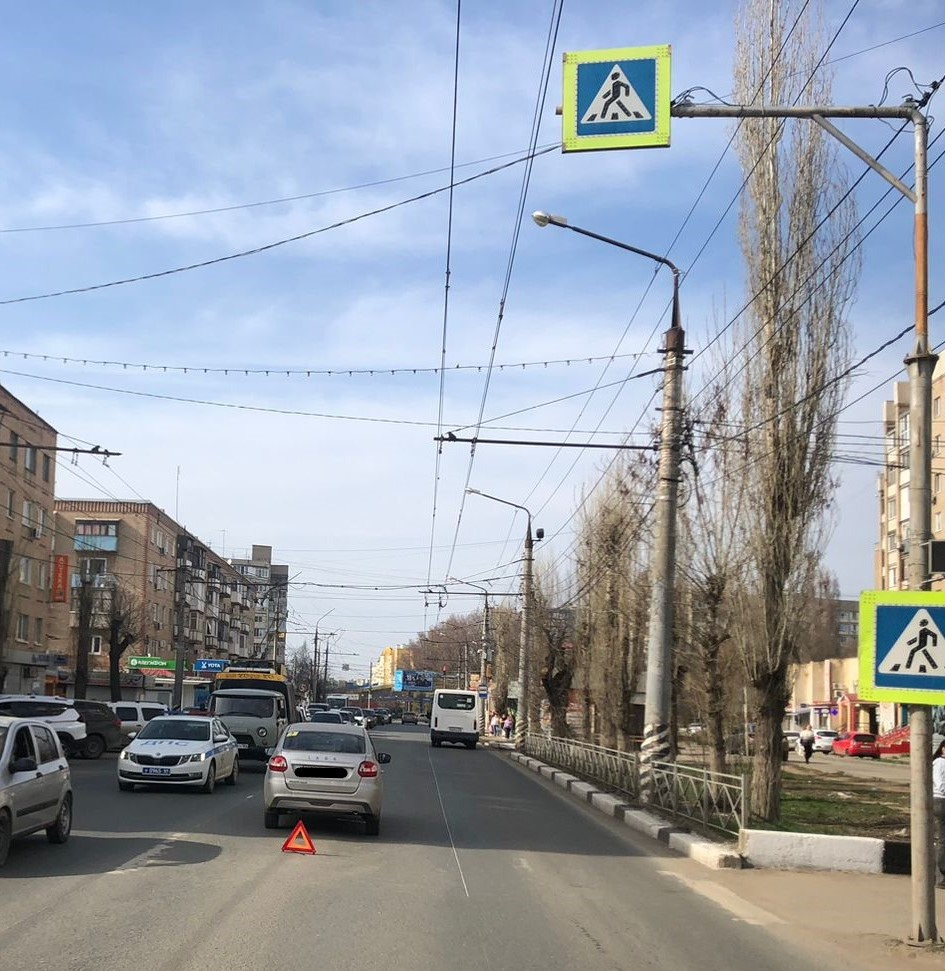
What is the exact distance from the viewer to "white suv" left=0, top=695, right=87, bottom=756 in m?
31.7

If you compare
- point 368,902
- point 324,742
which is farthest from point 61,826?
point 368,902

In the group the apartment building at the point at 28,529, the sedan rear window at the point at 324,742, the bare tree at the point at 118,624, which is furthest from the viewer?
the bare tree at the point at 118,624

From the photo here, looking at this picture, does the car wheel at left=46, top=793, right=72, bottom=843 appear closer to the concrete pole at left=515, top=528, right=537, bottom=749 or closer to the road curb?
the road curb

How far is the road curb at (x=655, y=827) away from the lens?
45.8ft

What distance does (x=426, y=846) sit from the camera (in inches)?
590

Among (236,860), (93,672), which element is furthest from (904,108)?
(93,672)

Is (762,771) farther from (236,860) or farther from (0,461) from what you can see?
(0,461)

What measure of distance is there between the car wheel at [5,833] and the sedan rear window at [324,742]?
497 cm

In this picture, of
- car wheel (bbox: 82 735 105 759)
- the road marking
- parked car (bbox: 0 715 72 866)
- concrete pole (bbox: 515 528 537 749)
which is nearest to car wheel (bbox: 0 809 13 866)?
parked car (bbox: 0 715 72 866)

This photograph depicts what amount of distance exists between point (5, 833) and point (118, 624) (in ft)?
163

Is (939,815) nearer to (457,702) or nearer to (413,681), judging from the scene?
(457,702)

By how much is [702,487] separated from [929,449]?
12880 mm

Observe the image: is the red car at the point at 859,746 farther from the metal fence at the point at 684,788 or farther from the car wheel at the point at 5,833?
the car wheel at the point at 5,833

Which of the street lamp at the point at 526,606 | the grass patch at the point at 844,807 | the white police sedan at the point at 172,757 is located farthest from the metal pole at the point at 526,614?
the white police sedan at the point at 172,757
